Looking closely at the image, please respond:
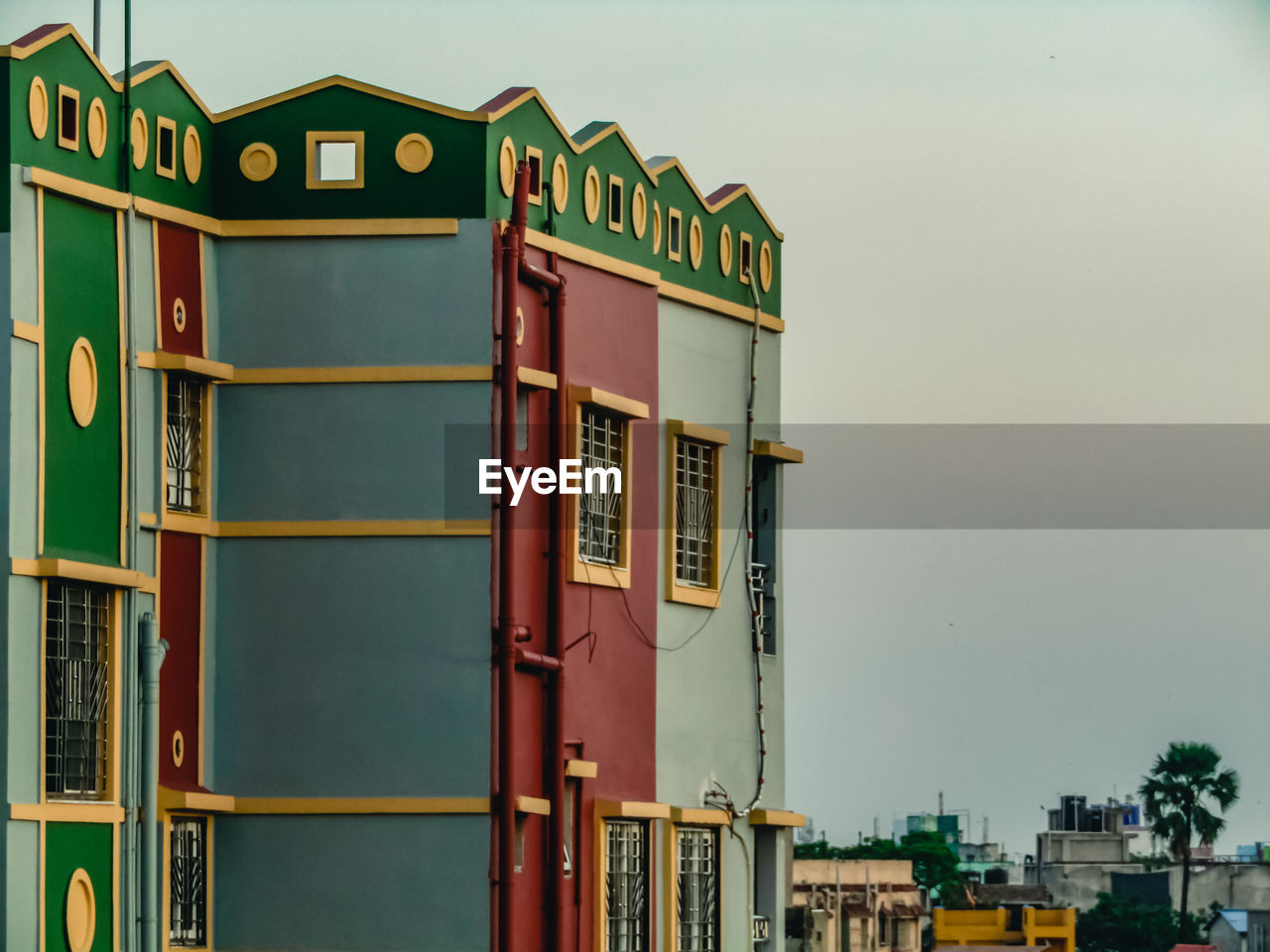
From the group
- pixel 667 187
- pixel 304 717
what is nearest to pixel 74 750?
pixel 304 717

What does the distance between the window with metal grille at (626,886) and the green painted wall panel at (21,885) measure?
5.16m

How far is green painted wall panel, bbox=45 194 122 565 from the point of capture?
16609mm

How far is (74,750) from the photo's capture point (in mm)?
16734

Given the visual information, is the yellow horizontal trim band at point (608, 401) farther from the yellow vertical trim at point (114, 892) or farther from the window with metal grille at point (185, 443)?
the yellow vertical trim at point (114, 892)

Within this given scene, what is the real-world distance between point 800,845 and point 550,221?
63.2 metres

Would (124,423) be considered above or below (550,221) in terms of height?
below

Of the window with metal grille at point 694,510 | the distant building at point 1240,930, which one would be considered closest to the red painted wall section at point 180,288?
the window with metal grille at point 694,510

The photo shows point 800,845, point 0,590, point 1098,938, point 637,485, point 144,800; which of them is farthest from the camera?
point 800,845

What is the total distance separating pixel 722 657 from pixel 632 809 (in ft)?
7.45

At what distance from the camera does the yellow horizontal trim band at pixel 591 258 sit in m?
19.0

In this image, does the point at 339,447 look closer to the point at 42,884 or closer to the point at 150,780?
the point at 150,780

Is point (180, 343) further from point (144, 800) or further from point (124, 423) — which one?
point (144, 800)

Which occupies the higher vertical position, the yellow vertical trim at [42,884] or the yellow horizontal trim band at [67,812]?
the yellow horizontal trim band at [67,812]

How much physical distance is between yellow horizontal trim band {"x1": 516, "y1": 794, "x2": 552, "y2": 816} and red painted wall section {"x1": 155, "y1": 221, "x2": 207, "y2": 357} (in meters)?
4.27
